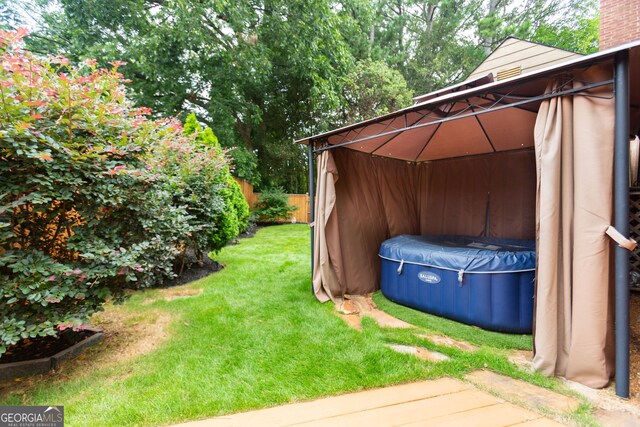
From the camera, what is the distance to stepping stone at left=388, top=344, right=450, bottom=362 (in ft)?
7.63

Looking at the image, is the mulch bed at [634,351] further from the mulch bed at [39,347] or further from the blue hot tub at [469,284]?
the mulch bed at [39,347]

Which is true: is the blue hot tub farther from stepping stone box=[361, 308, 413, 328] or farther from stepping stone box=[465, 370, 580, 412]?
stepping stone box=[465, 370, 580, 412]

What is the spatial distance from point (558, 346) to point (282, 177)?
12.6m

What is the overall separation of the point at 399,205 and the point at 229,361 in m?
3.50

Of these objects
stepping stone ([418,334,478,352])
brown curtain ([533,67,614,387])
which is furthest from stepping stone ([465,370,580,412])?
stepping stone ([418,334,478,352])

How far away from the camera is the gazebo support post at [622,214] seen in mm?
1780

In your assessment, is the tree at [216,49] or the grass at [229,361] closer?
the grass at [229,361]

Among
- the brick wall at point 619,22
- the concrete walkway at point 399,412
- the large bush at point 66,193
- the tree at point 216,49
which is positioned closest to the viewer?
the concrete walkway at point 399,412

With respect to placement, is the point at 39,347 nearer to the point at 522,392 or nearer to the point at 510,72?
the point at 522,392

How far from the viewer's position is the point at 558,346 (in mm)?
2102

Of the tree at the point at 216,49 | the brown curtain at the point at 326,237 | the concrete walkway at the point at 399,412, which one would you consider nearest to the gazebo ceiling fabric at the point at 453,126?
the brown curtain at the point at 326,237

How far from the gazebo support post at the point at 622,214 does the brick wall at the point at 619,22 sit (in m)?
5.37

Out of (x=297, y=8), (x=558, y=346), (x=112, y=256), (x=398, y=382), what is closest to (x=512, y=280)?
(x=558, y=346)

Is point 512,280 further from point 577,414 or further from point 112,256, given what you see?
point 112,256
